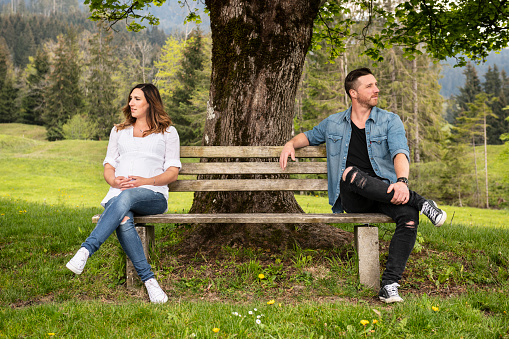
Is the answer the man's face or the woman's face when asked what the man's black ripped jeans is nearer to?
the man's face

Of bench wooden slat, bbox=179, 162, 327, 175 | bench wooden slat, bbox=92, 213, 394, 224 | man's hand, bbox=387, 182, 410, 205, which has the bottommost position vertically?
bench wooden slat, bbox=92, 213, 394, 224

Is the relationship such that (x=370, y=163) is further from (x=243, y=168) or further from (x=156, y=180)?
(x=156, y=180)

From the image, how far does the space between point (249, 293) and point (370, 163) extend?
167 centimetres

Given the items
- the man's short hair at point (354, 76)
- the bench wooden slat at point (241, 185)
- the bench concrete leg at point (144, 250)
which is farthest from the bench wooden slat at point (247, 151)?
the bench concrete leg at point (144, 250)

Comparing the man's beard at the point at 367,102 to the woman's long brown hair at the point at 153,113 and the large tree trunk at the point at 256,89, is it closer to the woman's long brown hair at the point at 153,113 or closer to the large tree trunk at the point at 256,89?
the large tree trunk at the point at 256,89

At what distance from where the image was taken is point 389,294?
10.5 ft

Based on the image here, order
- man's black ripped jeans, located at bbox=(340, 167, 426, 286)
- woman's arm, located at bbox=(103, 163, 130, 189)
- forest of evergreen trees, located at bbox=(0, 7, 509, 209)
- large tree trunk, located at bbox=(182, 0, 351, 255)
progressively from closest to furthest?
man's black ripped jeans, located at bbox=(340, 167, 426, 286)
woman's arm, located at bbox=(103, 163, 130, 189)
large tree trunk, located at bbox=(182, 0, 351, 255)
forest of evergreen trees, located at bbox=(0, 7, 509, 209)

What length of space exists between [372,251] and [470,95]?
6812 cm

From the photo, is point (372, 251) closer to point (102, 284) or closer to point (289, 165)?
point (289, 165)

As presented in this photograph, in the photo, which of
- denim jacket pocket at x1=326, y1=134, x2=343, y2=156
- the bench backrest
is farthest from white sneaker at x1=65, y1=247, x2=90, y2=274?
denim jacket pocket at x1=326, y1=134, x2=343, y2=156

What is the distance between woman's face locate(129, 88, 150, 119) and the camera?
391 centimetres

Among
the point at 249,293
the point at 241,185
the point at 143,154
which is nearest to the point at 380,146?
the point at 241,185

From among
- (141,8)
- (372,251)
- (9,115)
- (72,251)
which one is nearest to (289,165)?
(372,251)

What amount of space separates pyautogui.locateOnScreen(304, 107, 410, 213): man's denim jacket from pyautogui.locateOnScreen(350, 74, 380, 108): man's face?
0.34 feet
